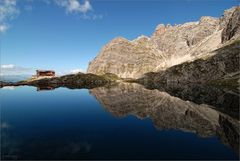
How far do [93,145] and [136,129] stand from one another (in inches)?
618

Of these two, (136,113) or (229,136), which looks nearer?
(229,136)

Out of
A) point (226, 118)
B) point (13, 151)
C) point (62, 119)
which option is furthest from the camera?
point (62, 119)

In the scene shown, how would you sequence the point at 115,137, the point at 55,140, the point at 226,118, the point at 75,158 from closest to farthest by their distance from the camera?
the point at 75,158 < the point at 55,140 < the point at 115,137 < the point at 226,118

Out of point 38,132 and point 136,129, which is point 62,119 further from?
point 136,129

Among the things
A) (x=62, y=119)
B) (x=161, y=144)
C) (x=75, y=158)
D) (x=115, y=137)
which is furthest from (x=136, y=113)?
(x=75, y=158)

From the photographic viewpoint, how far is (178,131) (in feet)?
167

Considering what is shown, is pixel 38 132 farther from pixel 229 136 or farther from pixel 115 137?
pixel 229 136

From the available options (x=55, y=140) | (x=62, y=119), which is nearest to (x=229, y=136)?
(x=55, y=140)

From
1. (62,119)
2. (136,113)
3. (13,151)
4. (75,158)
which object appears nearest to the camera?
(75,158)

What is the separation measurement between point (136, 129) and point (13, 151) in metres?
25.2

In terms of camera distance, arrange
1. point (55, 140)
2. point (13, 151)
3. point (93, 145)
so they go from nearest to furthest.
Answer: point (13, 151)
point (93, 145)
point (55, 140)

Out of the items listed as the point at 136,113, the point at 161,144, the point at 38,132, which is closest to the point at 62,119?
the point at 38,132

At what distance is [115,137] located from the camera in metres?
46.8

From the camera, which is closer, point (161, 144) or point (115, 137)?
point (161, 144)
